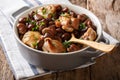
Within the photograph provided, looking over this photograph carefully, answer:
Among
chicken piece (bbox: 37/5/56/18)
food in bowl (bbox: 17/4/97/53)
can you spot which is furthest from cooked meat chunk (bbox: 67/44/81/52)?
chicken piece (bbox: 37/5/56/18)

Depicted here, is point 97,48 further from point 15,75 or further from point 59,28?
point 15,75

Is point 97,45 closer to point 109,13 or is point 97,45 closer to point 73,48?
point 73,48

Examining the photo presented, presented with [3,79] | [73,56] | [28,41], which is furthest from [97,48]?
[3,79]

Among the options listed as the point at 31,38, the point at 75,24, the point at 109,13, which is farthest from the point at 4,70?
the point at 109,13

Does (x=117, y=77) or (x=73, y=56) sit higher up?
(x=73, y=56)

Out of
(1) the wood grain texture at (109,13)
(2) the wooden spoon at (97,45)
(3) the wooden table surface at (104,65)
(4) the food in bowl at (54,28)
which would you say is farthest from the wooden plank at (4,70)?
(1) the wood grain texture at (109,13)

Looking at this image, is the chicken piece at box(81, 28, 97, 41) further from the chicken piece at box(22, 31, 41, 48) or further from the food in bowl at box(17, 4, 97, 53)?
the chicken piece at box(22, 31, 41, 48)
